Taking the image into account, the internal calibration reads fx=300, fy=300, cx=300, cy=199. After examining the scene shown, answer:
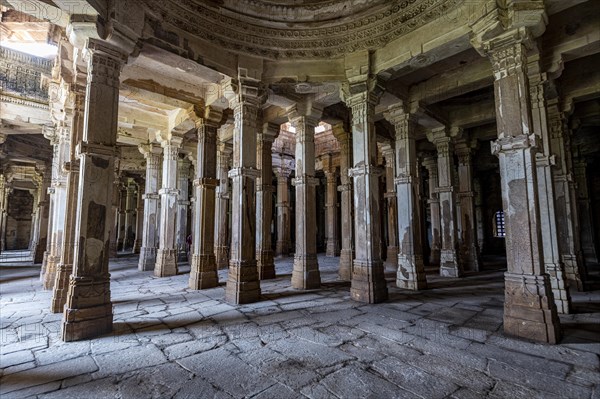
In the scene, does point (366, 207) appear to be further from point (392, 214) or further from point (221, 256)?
point (221, 256)

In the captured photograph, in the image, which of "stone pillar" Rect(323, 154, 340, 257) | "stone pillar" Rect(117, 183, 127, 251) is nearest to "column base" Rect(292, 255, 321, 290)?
"stone pillar" Rect(323, 154, 340, 257)

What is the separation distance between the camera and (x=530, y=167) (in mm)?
4438

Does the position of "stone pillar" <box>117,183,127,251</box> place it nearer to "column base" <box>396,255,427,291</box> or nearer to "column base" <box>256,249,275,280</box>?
"column base" <box>256,249,275,280</box>

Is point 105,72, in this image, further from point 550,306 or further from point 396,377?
point 550,306

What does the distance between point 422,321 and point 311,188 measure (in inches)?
172

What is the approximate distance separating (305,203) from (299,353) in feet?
15.7

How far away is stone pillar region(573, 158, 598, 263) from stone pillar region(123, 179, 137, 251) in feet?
82.6

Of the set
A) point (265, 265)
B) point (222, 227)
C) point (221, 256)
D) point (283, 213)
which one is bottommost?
point (265, 265)

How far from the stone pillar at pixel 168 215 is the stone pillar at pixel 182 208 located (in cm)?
109

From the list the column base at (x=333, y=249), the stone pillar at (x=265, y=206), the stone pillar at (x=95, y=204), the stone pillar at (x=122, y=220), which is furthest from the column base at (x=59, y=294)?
the stone pillar at (x=122, y=220)

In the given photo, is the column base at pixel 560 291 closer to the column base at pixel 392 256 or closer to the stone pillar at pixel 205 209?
the column base at pixel 392 256

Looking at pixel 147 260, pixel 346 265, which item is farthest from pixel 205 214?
pixel 147 260

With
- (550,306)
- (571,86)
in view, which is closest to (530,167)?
(550,306)

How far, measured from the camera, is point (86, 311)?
439 cm
